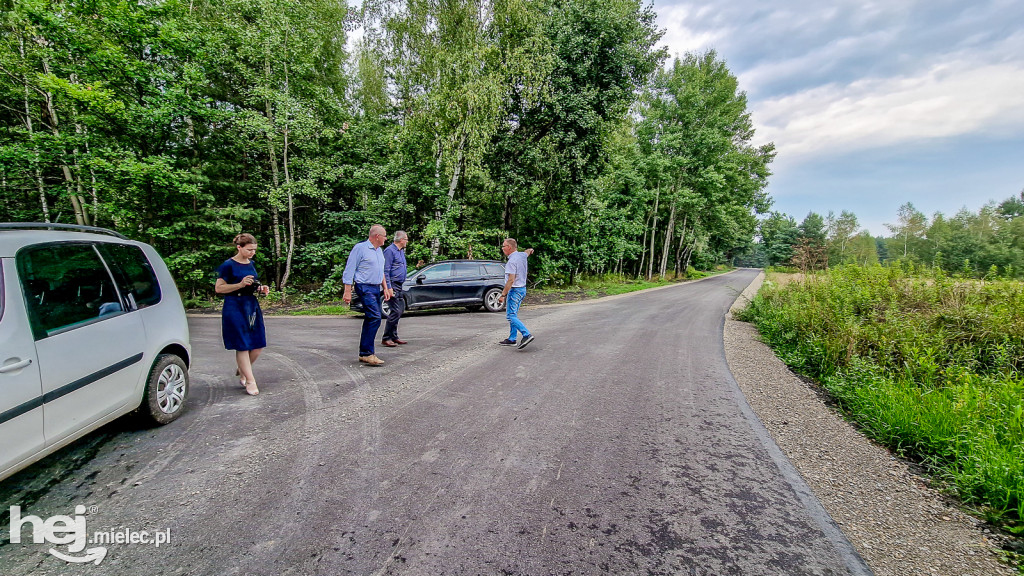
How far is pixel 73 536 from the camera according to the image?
6.52 ft

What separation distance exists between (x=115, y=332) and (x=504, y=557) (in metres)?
3.30

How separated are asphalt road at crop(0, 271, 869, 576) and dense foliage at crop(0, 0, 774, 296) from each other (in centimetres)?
989

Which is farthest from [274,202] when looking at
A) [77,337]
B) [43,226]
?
[77,337]

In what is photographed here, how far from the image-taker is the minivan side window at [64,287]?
7.59ft

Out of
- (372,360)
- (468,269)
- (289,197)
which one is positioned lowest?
(372,360)

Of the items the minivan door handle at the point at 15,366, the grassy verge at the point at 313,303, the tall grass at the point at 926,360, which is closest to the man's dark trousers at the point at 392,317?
the grassy verge at the point at 313,303

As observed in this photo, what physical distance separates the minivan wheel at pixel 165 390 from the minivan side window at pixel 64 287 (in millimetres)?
651

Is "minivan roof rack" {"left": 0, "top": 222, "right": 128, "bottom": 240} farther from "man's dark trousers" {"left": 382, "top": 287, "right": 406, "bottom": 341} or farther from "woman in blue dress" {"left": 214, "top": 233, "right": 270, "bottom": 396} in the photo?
"man's dark trousers" {"left": 382, "top": 287, "right": 406, "bottom": 341}

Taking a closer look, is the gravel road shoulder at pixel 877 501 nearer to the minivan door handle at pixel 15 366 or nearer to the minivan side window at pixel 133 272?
the minivan door handle at pixel 15 366

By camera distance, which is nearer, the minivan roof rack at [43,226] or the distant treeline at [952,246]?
the minivan roof rack at [43,226]

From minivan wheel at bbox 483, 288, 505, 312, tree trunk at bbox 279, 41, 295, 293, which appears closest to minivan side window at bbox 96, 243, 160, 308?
minivan wheel at bbox 483, 288, 505, 312

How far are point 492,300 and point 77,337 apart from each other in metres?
8.96

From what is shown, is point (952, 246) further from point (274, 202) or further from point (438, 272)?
point (274, 202)

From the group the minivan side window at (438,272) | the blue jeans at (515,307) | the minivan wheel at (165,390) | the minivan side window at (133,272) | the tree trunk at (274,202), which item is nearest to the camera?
the minivan side window at (133,272)
